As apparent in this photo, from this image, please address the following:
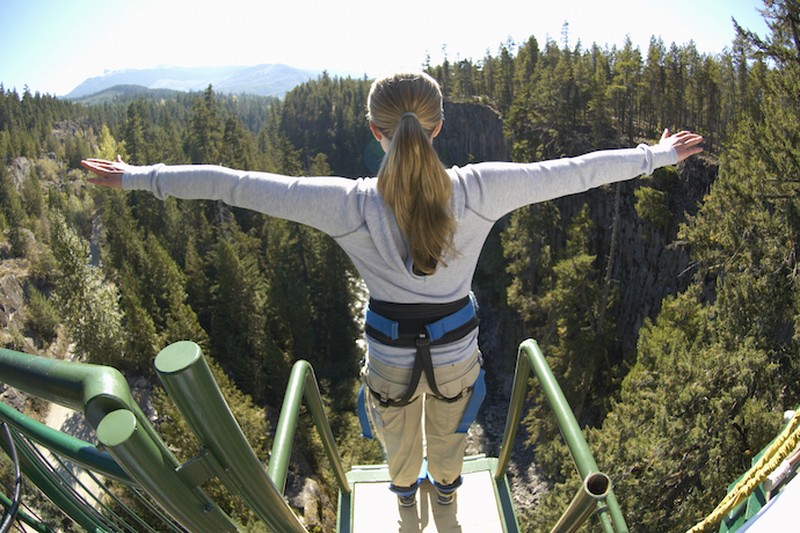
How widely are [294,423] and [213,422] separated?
1567 millimetres

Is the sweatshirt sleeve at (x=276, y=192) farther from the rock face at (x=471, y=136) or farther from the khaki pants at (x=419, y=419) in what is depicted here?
the rock face at (x=471, y=136)

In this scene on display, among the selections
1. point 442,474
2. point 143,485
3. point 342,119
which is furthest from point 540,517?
point 342,119

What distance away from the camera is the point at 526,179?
2.32 metres

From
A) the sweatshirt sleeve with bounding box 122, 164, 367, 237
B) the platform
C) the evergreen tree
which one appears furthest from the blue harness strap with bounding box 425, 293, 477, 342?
the evergreen tree

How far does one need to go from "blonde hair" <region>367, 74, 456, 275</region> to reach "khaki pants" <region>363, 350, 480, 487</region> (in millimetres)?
636

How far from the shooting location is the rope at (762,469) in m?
1.54

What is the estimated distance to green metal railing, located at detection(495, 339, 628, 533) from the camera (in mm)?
1965

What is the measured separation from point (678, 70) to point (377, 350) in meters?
39.8

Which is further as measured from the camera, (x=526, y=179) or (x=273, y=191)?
(x=526, y=179)

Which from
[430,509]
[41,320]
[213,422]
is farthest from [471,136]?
[213,422]

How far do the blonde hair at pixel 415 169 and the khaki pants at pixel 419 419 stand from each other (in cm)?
64

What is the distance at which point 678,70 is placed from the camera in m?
35.2

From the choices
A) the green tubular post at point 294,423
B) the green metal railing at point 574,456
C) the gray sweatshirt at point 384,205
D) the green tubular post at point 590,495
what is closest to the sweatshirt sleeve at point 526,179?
the gray sweatshirt at point 384,205

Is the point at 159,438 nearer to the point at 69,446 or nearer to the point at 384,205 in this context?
the point at 69,446
